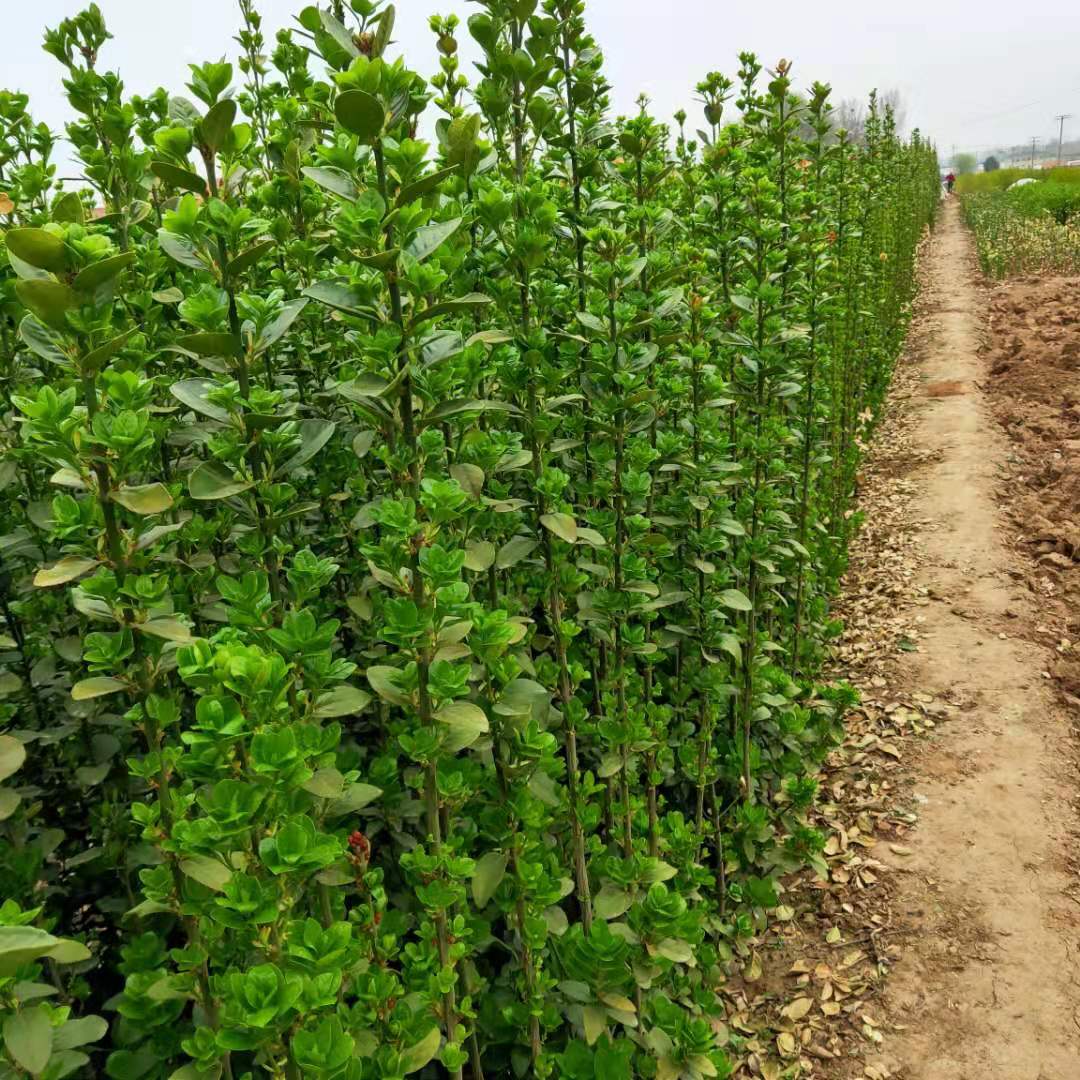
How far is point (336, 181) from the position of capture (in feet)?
4.79

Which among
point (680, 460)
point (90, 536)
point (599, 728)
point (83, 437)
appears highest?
point (83, 437)

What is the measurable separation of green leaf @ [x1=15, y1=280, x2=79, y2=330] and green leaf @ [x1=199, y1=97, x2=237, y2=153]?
0.41 metres

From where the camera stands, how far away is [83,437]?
1.20 m

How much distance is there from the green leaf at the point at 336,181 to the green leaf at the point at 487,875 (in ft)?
4.10

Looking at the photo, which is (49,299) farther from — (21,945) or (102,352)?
(21,945)

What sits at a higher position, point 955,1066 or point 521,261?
point 521,261

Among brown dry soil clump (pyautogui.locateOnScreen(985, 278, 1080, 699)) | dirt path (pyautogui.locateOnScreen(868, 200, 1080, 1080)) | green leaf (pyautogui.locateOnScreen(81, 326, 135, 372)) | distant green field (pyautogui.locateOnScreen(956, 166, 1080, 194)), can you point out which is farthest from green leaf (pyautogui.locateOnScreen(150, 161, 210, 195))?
distant green field (pyautogui.locateOnScreen(956, 166, 1080, 194))

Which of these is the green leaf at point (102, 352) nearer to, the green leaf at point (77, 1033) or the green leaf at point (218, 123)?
the green leaf at point (218, 123)

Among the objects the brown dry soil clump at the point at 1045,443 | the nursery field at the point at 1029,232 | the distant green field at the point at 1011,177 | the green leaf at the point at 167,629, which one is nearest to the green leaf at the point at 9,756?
the green leaf at the point at 167,629

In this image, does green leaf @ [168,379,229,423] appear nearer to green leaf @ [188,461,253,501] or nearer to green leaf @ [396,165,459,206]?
green leaf @ [188,461,253,501]

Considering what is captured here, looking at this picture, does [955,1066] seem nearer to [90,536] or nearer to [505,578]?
[505,578]

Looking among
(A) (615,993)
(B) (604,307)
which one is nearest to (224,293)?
(B) (604,307)

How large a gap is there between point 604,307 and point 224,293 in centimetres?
95

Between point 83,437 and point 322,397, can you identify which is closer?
point 83,437
